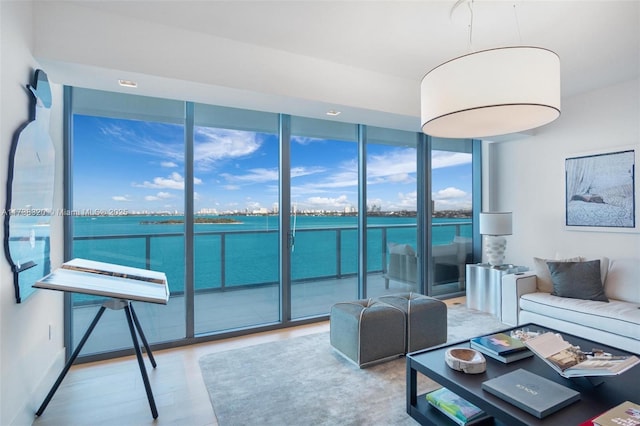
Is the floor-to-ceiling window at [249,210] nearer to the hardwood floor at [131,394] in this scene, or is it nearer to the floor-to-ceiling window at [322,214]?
the floor-to-ceiling window at [322,214]

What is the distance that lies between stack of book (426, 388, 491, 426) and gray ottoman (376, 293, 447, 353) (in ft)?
3.06

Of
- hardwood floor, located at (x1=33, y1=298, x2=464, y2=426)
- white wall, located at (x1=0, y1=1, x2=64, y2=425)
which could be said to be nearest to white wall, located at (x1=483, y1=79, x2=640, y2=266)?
hardwood floor, located at (x1=33, y1=298, x2=464, y2=426)

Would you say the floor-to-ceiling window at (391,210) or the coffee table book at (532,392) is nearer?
the coffee table book at (532,392)

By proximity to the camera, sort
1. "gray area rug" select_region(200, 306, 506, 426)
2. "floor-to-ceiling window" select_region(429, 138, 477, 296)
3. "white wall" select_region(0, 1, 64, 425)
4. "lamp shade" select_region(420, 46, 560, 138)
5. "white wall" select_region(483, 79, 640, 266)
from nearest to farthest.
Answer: "lamp shade" select_region(420, 46, 560, 138) < "white wall" select_region(0, 1, 64, 425) < "gray area rug" select_region(200, 306, 506, 426) < "white wall" select_region(483, 79, 640, 266) < "floor-to-ceiling window" select_region(429, 138, 477, 296)

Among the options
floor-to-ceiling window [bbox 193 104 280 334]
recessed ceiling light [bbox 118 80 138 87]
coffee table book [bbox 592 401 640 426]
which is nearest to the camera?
coffee table book [bbox 592 401 640 426]

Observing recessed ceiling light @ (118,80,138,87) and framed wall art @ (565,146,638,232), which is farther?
framed wall art @ (565,146,638,232)

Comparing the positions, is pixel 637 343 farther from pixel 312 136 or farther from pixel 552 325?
pixel 312 136

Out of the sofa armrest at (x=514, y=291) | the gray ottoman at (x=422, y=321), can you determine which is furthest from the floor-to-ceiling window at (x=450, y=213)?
the gray ottoman at (x=422, y=321)

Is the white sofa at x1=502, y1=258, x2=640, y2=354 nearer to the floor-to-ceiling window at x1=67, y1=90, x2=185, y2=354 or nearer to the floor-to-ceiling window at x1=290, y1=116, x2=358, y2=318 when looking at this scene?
the floor-to-ceiling window at x1=290, y1=116, x2=358, y2=318

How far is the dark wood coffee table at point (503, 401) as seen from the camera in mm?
1502

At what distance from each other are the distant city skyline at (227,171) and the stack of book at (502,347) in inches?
95.0

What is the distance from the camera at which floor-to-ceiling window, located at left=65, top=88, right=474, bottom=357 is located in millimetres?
3111

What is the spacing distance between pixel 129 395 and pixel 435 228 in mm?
4140

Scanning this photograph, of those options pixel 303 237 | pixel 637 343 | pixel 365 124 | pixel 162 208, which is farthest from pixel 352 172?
pixel 637 343
